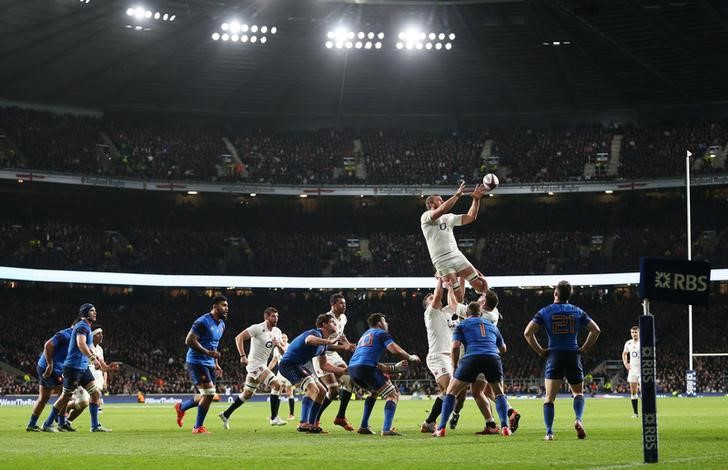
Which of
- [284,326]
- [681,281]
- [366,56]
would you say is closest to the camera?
[681,281]

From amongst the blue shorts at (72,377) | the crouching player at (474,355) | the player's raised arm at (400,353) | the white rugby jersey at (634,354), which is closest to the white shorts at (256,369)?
the blue shorts at (72,377)

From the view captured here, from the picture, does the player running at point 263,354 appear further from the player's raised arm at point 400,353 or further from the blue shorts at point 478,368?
the blue shorts at point 478,368

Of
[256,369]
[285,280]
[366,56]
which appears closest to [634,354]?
[256,369]

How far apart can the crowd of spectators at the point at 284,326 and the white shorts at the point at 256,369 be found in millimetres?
28969

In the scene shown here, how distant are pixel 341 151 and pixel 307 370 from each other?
4841cm

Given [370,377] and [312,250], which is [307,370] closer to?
[370,377]

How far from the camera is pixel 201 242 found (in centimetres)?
6544

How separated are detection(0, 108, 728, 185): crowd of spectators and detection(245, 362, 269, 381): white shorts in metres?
38.0

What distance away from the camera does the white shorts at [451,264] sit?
21031mm

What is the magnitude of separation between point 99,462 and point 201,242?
2074 inches

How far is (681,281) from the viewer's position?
1154 centimetres

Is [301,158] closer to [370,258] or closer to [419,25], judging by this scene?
[370,258]

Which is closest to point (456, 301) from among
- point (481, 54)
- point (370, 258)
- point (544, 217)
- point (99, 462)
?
point (99, 462)

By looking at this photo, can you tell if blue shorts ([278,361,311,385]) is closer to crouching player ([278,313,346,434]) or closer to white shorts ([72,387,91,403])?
crouching player ([278,313,346,434])
